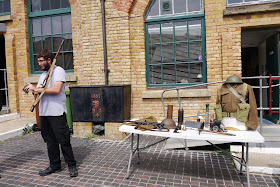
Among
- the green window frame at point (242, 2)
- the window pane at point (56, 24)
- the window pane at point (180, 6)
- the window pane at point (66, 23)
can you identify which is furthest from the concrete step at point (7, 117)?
the green window frame at point (242, 2)

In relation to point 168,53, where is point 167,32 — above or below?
above

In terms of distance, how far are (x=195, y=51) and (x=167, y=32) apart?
1.00m

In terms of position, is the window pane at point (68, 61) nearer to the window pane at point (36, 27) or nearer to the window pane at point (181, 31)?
the window pane at point (36, 27)

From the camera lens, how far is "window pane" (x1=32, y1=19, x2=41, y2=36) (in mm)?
7703

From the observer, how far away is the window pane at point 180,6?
21.3 feet

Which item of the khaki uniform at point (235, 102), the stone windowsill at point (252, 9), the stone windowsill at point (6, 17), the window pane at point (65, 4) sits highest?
the window pane at point (65, 4)

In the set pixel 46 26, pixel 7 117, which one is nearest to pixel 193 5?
pixel 46 26

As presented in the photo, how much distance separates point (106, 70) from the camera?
6570mm

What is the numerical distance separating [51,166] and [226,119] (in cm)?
308

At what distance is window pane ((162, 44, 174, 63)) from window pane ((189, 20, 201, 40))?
24.9 inches

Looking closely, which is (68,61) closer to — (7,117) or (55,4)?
(55,4)

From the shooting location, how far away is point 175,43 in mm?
6586

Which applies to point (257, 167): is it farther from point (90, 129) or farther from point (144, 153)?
point (90, 129)

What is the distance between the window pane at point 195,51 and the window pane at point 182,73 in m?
→ 0.30
